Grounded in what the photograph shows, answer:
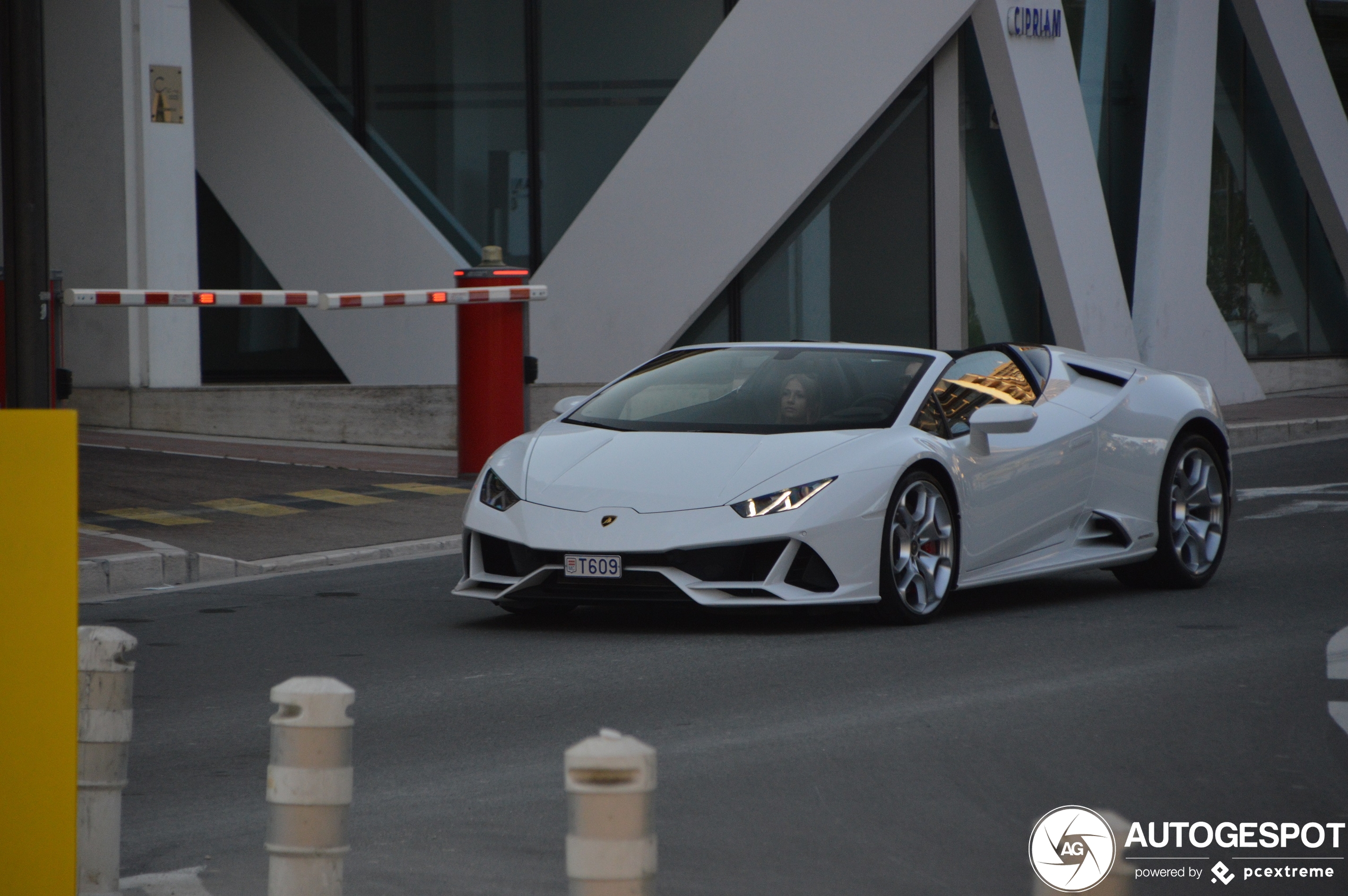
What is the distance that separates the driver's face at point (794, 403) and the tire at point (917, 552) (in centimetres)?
63

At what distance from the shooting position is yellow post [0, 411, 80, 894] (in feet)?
11.4

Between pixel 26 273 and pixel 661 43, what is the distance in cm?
1188

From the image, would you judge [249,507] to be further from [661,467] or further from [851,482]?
[851,482]

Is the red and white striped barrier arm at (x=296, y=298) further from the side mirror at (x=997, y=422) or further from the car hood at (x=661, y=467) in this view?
the side mirror at (x=997, y=422)

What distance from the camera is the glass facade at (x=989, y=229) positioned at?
2231 cm

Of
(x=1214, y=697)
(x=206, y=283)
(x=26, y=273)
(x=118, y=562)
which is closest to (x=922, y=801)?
(x=1214, y=697)

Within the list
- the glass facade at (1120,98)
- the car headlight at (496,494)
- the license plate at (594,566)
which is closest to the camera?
the license plate at (594,566)

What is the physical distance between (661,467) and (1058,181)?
14.9 metres

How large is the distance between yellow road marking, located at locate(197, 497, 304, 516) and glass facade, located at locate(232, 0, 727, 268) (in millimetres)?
8504

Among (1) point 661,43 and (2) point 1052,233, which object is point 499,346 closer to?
(1) point 661,43

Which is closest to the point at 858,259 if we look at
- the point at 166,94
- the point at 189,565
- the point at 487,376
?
the point at 166,94

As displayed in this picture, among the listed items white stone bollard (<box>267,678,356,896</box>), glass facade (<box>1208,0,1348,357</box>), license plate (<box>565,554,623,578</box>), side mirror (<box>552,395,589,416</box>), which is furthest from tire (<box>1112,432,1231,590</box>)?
glass facade (<box>1208,0,1348,357</box>)

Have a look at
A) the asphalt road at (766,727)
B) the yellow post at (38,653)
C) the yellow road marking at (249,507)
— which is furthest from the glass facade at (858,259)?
the yellow post at (38,653)

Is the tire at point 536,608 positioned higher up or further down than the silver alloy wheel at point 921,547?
further down
